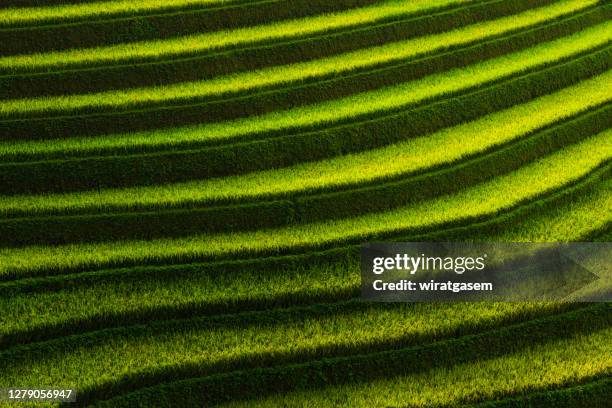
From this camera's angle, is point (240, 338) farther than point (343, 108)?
No

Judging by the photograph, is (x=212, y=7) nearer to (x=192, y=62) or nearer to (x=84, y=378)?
(x=192, y=62)

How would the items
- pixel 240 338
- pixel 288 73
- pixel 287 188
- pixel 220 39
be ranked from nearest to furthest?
1. pixel 240 338
2. pixel 287 188
3. pixel 288 73
4. pixel 220 39

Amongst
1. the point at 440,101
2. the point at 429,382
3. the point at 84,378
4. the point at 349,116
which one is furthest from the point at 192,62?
the point at 429,382

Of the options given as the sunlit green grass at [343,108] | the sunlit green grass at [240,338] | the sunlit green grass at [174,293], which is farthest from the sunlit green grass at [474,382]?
the sunlit green grass at [343,108]

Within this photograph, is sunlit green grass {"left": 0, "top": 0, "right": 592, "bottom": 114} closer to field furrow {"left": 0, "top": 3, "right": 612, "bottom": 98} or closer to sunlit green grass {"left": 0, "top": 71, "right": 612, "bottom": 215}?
field furrow {"left": 0, "top": 3, "right": 612, "bottom": 98}

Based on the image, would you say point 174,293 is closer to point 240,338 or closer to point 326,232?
point 240,338

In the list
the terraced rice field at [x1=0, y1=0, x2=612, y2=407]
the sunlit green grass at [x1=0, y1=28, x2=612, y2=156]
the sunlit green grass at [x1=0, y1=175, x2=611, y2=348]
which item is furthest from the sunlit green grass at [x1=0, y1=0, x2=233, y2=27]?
the sunlit green grass at [x1=0, y1=175, x2=611, y2=348]

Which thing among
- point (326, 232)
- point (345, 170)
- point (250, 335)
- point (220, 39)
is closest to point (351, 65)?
point (220, 39)
